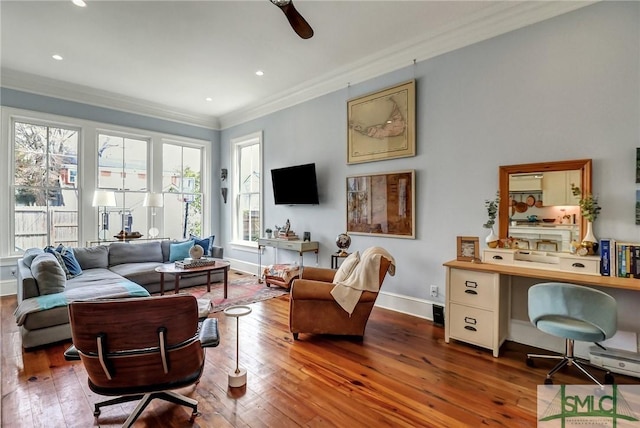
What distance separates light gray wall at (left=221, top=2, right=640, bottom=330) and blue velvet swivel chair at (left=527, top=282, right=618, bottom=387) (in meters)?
0.63

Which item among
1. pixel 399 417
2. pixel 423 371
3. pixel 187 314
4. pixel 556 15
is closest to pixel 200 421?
pixel 187 314

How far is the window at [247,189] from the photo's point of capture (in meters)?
5.91

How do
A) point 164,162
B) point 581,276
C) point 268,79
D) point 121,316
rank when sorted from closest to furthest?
point 121,316
point 581,276
point 268,79
point 164,162

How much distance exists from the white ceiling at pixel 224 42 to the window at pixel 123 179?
74cm

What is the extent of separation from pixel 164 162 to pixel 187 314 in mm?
5238

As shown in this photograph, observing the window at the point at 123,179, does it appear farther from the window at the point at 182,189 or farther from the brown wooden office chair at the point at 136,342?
the brown wooden office chair at the point at 136,342

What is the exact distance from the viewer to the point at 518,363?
2.48 m

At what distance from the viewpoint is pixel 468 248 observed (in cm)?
296

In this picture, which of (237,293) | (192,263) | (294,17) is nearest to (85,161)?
(192,263)

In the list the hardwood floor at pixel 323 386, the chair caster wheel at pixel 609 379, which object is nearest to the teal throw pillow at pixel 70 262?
the hardwood floor at pixel 323 386

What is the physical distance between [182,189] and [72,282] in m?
2.95

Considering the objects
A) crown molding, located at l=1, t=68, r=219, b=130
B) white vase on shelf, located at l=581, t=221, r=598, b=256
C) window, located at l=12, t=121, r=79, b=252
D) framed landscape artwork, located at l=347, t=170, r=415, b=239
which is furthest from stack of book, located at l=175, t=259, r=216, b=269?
white vase on shelf, located at l=581, t=221, r=598, b=256

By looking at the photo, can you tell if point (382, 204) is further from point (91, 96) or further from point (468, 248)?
point (91, 96)

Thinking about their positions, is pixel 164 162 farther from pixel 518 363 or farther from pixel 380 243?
pixel 518 363
